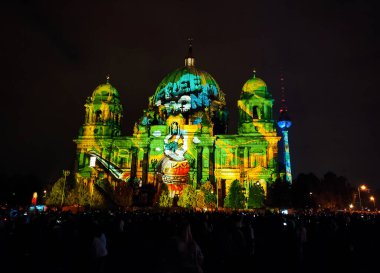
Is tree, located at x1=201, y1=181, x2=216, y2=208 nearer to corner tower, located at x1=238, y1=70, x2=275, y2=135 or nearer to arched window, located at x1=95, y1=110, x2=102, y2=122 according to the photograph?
corner tower, located at x1=238, y1=70, x2=275, y2=135

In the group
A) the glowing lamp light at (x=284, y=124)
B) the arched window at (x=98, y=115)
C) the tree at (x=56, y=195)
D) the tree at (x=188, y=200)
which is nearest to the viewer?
the tree at (x=188, y=200)

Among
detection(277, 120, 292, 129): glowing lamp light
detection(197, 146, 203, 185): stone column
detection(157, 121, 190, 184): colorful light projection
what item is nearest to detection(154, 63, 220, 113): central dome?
detection(157, 121, 190, 184): colorful light projection

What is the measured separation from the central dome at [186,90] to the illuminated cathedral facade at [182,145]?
0.27 m

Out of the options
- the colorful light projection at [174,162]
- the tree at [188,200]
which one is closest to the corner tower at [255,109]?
the colorful light projection at [174,162]

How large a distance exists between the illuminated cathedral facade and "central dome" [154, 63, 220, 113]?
270mm

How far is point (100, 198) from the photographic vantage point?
173 feet

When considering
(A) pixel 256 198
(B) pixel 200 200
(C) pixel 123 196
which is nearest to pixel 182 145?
(B) pixel 200 200

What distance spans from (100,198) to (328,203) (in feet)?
177

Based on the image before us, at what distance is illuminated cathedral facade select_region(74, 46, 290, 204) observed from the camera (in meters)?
64.6

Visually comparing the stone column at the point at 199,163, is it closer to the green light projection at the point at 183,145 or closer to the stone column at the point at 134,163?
the green light projection at the point at 183,145

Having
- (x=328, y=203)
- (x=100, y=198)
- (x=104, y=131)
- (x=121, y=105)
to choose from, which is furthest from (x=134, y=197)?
(x=328, y=203)

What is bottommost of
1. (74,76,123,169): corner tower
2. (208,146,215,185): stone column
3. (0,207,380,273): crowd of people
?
(0,207,380,273): crowd of people

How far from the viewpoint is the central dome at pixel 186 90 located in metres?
81.4

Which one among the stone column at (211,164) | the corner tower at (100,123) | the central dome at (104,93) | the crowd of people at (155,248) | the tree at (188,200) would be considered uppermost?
the central dome at (104,93)
